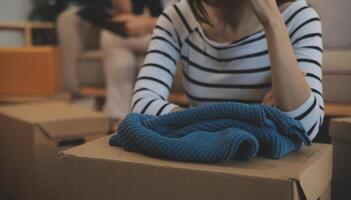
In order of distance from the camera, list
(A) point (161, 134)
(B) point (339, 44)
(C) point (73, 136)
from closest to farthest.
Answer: (A) point (161, 134), (C) point (73, 136), (B) point (339, 44)

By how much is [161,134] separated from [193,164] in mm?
88

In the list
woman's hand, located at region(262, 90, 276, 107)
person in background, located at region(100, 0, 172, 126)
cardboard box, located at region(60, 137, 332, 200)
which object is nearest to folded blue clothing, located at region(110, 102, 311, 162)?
cardboard box, located at region(60, 137, 332, 200)

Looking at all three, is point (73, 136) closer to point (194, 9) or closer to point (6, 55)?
point (194, 9)

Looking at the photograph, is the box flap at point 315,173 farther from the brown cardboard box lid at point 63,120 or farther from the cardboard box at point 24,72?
the cardboard box at point 24,72

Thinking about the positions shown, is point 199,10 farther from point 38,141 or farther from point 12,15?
point 12,15

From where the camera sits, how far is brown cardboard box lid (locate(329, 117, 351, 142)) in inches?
37.3

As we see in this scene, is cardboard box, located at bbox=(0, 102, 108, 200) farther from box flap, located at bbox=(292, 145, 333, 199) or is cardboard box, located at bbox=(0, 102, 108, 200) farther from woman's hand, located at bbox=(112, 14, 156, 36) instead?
woman's hand, located at bbox=(112, 14, 156, 36)

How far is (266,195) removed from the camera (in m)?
0.54

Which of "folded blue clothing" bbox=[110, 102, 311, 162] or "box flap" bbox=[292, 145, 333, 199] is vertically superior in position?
"folded blue clothing" bbox=[110, 102, 311, 162]

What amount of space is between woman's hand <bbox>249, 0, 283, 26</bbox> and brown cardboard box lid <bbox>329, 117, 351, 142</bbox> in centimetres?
29

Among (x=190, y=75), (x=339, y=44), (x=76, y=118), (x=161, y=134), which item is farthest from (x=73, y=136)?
(x=339, y=44)

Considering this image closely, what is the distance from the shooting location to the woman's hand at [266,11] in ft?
2.55

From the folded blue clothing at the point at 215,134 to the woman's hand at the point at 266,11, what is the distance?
172 mm

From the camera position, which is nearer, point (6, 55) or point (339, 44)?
point (339, 44)
